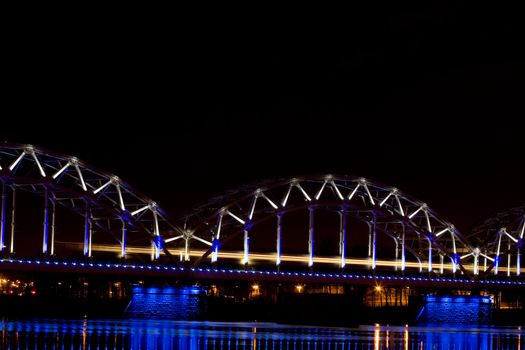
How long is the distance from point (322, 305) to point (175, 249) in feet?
49.1

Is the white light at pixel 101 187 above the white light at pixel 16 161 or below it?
below

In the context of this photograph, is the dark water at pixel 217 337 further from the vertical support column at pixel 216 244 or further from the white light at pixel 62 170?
the vertical support column at pixel 216 244

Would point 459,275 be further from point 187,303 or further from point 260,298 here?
point 187,303

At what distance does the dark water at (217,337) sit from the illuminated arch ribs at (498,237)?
38129mm

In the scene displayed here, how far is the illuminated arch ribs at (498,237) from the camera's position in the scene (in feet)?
480

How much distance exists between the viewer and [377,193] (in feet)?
453

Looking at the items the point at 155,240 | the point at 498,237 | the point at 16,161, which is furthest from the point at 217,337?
the point at 498,237

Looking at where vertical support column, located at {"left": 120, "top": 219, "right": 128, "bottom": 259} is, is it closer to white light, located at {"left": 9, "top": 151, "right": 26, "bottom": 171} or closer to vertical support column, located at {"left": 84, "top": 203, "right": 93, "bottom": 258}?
vertical support column, located at {"left": 84, "top": 203, "right": 93, "bottom": 258}

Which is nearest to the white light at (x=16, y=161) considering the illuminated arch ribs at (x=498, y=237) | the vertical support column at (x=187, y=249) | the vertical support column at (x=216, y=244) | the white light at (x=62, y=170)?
the white light at (x=62, y=170)

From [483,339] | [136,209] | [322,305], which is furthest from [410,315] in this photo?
[483,339]

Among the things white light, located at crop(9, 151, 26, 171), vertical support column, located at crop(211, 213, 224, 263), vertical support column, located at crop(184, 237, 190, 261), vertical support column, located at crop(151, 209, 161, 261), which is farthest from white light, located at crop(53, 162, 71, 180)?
vertical support column, located at crop(211, 213, 224, 263)

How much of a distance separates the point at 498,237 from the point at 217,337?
69211 mm

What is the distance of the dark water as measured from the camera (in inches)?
2968

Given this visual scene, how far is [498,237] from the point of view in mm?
147500
